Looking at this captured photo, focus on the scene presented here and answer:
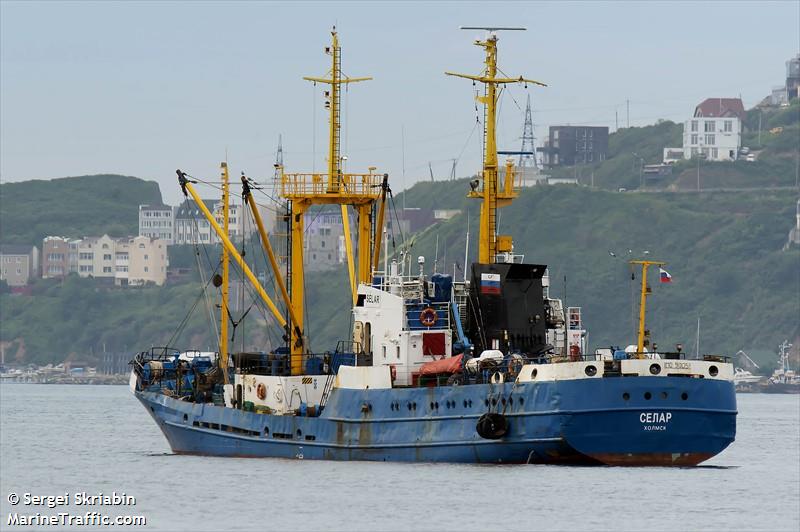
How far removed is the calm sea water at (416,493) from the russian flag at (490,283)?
24.8 ft

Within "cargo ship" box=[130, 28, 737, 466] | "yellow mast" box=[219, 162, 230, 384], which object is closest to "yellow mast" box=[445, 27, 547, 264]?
"cargo ship" box=[130, 28, 737, 466]

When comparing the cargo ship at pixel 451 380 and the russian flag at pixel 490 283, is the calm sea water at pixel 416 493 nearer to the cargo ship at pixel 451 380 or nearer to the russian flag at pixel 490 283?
the cargo ship at pixel 451 380

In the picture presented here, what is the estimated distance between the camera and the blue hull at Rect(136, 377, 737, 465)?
56.7 m

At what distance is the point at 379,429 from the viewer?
6125 centimetres

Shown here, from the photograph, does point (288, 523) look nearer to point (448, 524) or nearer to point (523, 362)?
point (448, 524)

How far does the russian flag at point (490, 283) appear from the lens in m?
64.0

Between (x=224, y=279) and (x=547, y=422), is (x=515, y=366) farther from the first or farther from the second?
(x=224, y=279)

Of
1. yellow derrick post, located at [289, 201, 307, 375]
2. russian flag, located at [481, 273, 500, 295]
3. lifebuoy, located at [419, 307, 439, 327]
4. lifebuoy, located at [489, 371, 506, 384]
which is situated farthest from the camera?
yellow derrick post, located at [289, 201, 307, 375]

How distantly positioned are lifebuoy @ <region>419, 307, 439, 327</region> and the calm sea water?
518 cm

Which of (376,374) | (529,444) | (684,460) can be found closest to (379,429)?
(376,374)

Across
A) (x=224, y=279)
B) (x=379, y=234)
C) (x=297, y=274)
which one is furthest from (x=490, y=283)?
(x=224, y=279)

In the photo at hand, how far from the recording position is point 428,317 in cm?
6228

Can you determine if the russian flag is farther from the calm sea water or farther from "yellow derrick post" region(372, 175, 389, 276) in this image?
the calm sea water

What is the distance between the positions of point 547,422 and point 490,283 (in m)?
8.19
